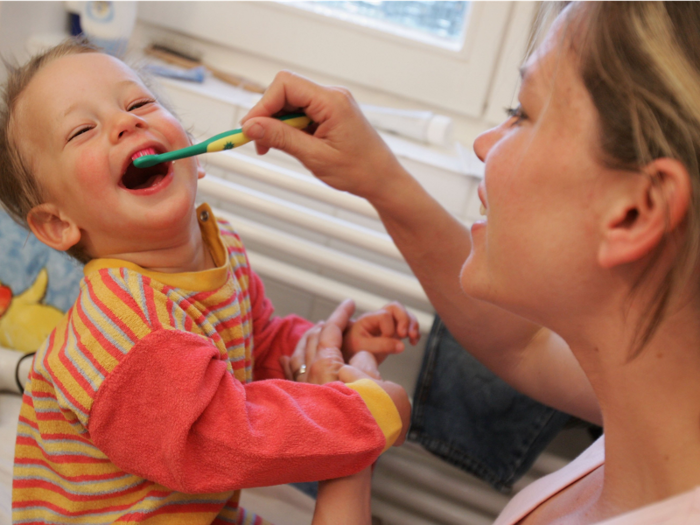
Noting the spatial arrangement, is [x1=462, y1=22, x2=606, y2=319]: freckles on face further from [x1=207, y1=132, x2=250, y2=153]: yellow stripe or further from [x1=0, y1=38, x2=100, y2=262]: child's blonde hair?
[x1=0, y1=38, x2=100, y2=262]: child's blonde hair

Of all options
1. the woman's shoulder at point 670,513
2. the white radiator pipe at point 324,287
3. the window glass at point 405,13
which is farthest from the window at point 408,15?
the woman's shoulder at point 670,513

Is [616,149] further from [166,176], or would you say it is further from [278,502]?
[278,502]

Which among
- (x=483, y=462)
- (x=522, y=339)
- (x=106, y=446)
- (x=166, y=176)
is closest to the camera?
(x=106, y=446)

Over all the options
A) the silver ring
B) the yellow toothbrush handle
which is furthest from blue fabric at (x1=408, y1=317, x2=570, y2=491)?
the yellow toothbrush handle

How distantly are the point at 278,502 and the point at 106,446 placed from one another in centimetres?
39

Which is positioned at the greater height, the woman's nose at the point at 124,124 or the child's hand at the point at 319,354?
the woman's nose at the point at 124,124

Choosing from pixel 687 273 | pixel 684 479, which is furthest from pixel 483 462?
pixel 687 273

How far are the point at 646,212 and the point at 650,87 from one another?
0.10 m

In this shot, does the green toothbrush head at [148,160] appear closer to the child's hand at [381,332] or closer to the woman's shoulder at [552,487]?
the child's hand at [381,332]

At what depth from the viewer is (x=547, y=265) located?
562 mm

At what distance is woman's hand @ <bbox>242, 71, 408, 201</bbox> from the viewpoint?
0.76 metres

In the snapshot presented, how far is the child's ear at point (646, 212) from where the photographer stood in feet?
1.51

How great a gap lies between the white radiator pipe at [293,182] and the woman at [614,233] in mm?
308

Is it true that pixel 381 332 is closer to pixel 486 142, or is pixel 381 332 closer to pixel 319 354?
pixel 319 354
